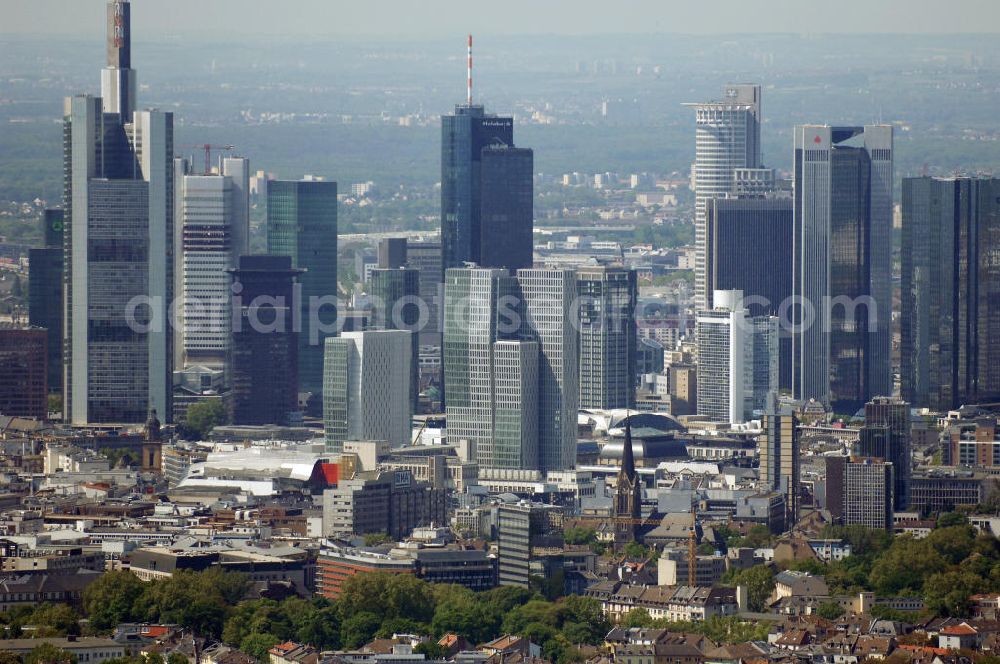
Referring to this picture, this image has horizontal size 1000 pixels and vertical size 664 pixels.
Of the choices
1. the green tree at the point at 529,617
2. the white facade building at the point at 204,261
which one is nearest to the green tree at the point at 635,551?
the green tree at the point at 529,617

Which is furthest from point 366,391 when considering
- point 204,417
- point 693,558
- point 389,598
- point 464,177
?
point 389,598

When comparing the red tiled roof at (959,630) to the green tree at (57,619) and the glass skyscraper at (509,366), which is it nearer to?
the green tree at (57,619)

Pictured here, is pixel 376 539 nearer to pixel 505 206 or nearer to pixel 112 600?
pixel 112 600

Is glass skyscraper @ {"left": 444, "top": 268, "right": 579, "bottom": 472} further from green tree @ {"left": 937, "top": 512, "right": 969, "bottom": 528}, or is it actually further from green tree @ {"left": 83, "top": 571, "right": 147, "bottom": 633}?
green tree @ {"left": 83, "top": 571, "right": 147, "bottom": 633}

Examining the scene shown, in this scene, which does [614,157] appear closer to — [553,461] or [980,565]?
[553,461]

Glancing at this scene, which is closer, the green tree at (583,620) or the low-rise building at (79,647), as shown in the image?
the low-rise building at (79,647)

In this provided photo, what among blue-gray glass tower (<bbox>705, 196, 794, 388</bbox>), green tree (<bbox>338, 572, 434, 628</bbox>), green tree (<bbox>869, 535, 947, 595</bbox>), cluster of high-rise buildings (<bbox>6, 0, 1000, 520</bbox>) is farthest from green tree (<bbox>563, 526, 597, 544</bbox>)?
blue-gray glass tower (<bbox>705, 196, 794, 388</bbox>)

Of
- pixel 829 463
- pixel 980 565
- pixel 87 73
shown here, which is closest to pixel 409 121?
pixel 87 73
